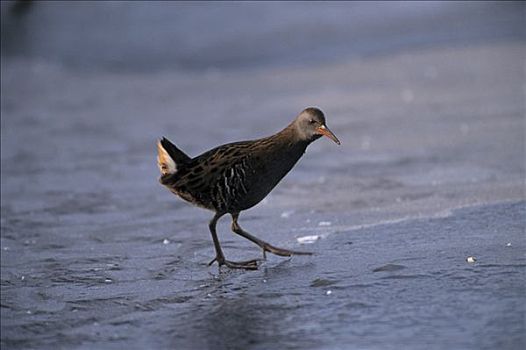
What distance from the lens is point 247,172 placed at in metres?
6.72

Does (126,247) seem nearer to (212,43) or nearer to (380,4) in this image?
(212,43)

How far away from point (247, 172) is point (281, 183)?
9.58 ft

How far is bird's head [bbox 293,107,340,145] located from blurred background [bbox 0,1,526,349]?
72 centimetres

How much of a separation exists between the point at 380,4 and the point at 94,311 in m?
15.0

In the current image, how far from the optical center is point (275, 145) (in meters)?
6.80

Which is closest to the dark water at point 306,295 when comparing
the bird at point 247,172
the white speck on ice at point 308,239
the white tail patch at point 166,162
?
the white speck on ice at point 308,239

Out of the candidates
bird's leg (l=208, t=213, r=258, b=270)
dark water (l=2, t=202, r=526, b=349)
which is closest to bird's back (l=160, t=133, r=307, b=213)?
bird's leg (l=208, t=213, r=258, b=270)

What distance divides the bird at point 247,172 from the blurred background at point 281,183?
0.38 meters

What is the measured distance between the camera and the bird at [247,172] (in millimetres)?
6727

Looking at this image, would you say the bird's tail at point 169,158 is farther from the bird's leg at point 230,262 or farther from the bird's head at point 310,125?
the bird's head at point 310,125

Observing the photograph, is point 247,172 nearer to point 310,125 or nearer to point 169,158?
point 310,125

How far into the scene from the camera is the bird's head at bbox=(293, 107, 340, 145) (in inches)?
266

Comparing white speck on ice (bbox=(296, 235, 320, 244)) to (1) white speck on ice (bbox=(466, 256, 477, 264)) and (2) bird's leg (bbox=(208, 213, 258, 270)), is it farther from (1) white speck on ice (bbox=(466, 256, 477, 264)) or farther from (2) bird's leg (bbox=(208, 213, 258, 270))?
(1) white speck on ice (bbox=(466, 256, 477, 264))

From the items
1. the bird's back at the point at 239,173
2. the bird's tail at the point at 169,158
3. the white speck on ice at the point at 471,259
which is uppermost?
the bird's tail at the point at 169,158
